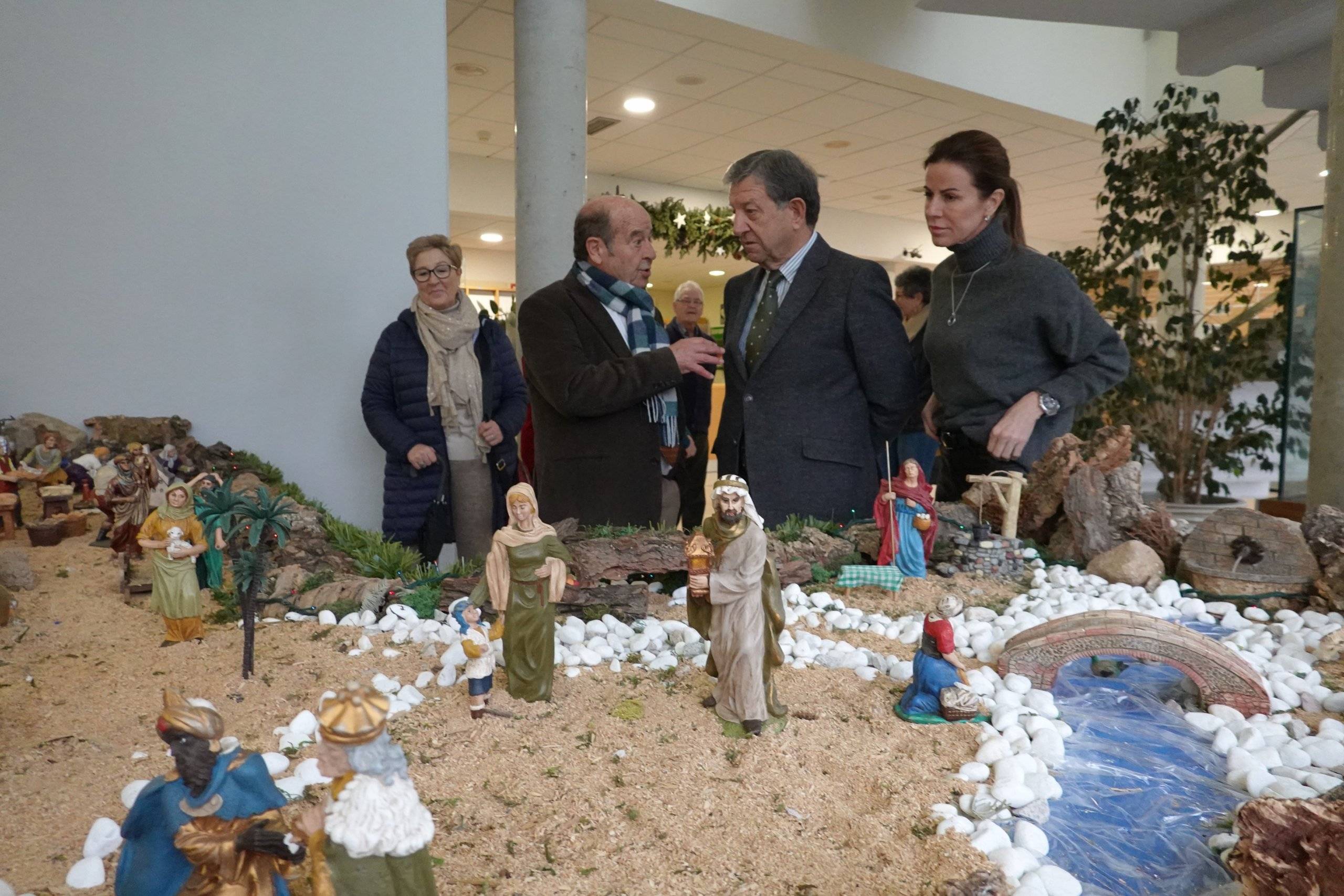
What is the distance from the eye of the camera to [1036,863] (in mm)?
1675

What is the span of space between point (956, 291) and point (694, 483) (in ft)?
4.83

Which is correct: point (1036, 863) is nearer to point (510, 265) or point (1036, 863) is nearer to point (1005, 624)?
point (1005, 624)

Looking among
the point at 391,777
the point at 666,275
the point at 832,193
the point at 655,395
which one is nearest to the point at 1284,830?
the point at 391,777

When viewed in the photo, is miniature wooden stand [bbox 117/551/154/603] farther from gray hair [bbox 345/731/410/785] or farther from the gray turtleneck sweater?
the gray turtleneck sweater

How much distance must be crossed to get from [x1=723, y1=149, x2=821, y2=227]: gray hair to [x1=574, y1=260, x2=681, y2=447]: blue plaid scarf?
562mm

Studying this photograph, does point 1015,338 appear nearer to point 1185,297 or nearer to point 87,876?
point 87,876

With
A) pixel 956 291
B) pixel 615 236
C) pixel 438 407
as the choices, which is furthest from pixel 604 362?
pixel 956 291

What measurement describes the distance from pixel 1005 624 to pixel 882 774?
1.14 m

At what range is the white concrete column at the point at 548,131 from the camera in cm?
548

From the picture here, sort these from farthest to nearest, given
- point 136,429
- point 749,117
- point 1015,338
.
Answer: point 749,117 → point 136,429 → point 1015,338

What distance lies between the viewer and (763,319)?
129 inches

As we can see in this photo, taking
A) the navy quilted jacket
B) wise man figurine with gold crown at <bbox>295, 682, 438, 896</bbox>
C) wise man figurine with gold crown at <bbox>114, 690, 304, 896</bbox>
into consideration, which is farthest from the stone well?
wise man figurine with gold crown at <bbox>114, 690, 304, 896</bbox>

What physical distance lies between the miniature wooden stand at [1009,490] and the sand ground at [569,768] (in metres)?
0.96

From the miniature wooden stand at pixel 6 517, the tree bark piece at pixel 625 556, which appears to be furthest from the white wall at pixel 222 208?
the tree bark piece at pixel 625 556
